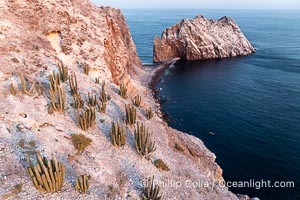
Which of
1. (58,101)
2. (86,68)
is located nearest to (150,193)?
(58,101)

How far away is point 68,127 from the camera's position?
61.4 feet

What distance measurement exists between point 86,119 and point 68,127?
156 centimetres

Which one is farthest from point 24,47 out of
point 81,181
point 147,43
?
point 147,43

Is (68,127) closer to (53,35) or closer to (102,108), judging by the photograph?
(102,108)

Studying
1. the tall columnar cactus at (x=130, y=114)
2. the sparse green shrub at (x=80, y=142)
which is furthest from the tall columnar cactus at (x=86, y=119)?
the tall columnar cactus at (x=130, y=114)

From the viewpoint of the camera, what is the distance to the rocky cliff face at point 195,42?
80.2 meters

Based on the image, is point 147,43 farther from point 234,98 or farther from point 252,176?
point 252,176

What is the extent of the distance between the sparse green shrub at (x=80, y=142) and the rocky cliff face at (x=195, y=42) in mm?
64865

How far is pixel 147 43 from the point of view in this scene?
106 metres

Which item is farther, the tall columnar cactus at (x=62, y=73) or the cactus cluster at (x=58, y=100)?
the tall columnar cactus at (x=62, y=73)

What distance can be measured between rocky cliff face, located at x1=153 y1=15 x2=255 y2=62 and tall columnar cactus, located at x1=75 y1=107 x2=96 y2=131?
207 ft

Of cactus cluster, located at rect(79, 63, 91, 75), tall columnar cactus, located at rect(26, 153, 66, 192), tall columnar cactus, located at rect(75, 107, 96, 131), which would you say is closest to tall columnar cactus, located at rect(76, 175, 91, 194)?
tall columnar cactus, located at rect(26, 153, 66, 192)

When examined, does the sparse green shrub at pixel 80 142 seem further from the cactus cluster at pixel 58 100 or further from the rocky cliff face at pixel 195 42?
the rocky cliff face at pixel 195 42

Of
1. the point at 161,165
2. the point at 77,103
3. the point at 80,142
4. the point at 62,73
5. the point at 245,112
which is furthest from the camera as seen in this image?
the point at 245,112
